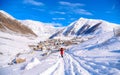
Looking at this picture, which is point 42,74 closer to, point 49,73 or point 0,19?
point 49,73

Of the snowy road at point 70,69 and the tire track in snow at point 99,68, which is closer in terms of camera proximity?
the tire track in snow at point 99,68

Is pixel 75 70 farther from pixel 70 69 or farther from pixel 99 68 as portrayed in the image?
pixel 99 68

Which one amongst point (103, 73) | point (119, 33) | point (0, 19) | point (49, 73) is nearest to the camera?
point (103, 73)

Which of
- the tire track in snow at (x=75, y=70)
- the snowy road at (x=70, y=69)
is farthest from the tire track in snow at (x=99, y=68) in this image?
the tire track in snow at (x=75, y=70)

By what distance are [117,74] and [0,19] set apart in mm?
183422

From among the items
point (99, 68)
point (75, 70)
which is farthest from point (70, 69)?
point (99, 68)

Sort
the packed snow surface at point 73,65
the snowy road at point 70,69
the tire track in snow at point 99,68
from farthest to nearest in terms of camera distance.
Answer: the packed snow surface at point 73,65
the snowy road at point 70,69
the tire track in snow at point 99,68

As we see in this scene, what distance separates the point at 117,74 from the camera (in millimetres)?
13297

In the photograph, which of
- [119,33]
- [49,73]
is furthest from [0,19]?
[49,73]

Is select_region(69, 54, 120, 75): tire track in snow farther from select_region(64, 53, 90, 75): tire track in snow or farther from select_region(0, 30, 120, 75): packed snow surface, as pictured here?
select_region(64, 53, 90, 75): tire track in snow

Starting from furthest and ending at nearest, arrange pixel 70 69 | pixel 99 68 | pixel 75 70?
pixel 70 69, pixel 99 68, pixel 75 70

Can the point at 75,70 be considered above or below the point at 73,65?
below

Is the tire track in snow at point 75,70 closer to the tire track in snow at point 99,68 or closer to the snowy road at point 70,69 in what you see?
the snowy road at point 70,69

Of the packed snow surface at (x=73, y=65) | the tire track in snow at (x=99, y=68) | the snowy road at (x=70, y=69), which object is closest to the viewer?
the tire track in snow at (x=99, y=68)
